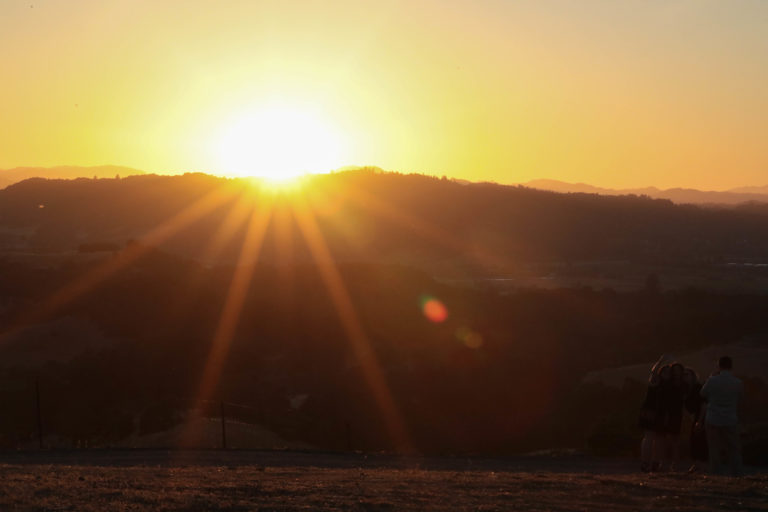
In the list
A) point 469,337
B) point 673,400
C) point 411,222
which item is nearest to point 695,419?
point 673,400

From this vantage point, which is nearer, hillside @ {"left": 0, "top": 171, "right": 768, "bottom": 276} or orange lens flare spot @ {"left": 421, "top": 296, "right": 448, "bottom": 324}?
orange lens flare spot @ {"left": 421, "top": 296, "right": 448, "bottom": 324}

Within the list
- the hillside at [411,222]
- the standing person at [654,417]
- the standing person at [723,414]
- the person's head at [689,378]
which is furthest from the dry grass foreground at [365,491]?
the hillside at [411,222]

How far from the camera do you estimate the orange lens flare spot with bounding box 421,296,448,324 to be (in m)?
56.6

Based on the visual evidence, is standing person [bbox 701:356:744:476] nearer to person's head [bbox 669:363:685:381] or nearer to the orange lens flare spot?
person's head [bbox 669:363:685:381]

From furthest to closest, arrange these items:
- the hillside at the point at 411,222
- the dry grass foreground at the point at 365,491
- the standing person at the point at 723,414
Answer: the hillside at the point at 411,222 < the standing person at the point at 723,414 < the dry grass foreground at the point at 365,491

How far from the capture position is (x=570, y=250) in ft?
353

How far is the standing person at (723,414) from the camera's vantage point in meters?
11.3

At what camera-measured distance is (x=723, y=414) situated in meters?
11.3

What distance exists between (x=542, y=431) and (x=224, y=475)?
74.8 feet

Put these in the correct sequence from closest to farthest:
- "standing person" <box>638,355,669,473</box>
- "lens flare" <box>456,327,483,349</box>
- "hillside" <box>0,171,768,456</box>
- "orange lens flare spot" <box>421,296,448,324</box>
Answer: "standing person" <box>638,355,669,473</box>
"hillside" <box>0,171,768,456</box>
"lens flare" <box>456,327,483,349</box>
"orange lens flare spot" <box>421,296,448,324</box>

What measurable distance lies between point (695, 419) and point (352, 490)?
4.80m

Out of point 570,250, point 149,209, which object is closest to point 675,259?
point 570,250

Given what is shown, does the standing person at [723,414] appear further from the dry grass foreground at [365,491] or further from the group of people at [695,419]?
the dry grass foreground at [365,491]

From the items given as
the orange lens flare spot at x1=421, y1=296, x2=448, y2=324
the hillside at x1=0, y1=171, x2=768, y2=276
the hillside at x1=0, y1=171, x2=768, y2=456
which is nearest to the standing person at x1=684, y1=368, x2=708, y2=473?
the hillside at x1=0, y1=171, x2=768, y2=456
